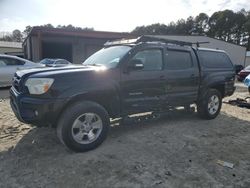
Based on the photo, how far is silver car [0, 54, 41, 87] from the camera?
1109 cm

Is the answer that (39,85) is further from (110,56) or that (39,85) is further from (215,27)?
(215,27)

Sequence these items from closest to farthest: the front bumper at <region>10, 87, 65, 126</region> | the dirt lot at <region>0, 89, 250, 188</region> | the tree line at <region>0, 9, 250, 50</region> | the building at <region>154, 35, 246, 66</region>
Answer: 1. the dirt lot at <region>0, 89, 250, 188</region>
2. the front bumper at <region>10, 87, 65, 126</region>
3. the building at <region>154, 35, 246, 66</region>
4. the tree line at <region>0, 9, 250, 50</region>

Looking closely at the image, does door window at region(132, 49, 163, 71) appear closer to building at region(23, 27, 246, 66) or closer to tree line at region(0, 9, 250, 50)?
building at region(23, 27, 246, 66)

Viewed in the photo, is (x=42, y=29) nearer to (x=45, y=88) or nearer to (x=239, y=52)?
(x=45, y=88)

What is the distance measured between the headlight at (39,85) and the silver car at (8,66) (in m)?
7.18

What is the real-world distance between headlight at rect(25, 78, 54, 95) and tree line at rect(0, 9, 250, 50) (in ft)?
206

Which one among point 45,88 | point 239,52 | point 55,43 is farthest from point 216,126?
Result: point 239,52

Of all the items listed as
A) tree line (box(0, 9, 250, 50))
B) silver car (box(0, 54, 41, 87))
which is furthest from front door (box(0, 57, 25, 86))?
tree line (box(0, 9, 250, 50))

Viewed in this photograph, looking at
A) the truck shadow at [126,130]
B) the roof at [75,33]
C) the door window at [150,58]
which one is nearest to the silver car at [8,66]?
the truck shadow at [126,130]

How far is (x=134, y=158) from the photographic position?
434 cm

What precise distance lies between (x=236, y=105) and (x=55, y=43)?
68.8 feet

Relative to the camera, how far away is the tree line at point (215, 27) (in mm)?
68625

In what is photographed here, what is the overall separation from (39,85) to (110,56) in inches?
69.5

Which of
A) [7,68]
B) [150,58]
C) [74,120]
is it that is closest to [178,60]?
[150,58]
